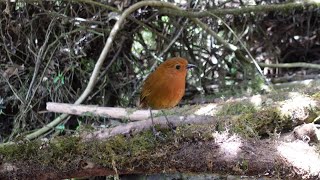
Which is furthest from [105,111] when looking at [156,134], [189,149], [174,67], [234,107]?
[189,149]

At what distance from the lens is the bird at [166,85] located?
4.10 m

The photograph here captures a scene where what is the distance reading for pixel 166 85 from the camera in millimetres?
4094

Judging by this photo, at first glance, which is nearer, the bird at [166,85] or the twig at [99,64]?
the bird at [166,85]

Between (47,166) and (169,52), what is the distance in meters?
3.13

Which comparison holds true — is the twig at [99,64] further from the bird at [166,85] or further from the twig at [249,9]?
the bird at [166,85]

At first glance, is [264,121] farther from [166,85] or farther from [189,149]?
[166,85]

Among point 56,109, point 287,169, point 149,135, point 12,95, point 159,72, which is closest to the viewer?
point 287,169

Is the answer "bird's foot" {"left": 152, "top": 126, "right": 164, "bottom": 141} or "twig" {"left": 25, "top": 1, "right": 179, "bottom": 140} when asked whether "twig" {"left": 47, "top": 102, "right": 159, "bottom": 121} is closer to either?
"twig" {"left": 25, "top": 1, "right": 179, "bottom": 140}

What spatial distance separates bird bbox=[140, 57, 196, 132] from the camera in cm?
410

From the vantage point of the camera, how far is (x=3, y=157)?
287 centimetres

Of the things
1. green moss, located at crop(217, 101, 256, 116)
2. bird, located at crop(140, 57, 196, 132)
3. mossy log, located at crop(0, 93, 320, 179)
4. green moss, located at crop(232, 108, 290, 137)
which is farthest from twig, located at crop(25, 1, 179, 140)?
green moss, located at crop(232, 108, 290, 137)

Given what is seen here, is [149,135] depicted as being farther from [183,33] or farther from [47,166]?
[183,33]

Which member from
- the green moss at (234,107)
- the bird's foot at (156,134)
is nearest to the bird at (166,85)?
the green moss at (234,107)

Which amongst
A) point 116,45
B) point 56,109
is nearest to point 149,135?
point 56,109
